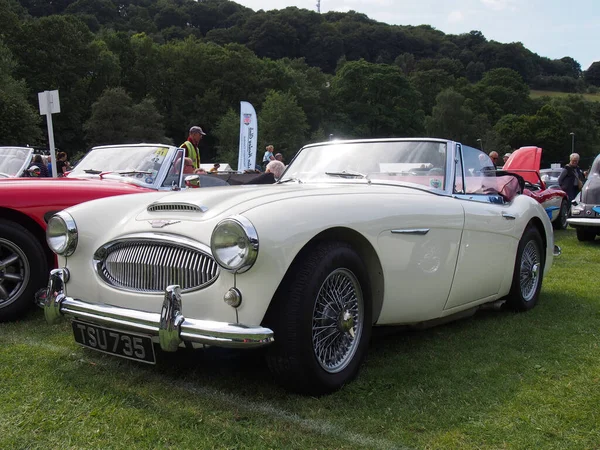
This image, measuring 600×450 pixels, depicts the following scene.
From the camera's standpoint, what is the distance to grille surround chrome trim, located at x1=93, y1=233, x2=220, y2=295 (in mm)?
2648

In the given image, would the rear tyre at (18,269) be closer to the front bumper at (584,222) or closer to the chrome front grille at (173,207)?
the chrome front grille at (173,207)

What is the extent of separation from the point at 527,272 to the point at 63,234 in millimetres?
3681

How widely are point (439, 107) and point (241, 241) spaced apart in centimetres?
7662

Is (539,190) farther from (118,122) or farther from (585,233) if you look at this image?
(118,122)

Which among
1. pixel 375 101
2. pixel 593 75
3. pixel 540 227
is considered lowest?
pixel 540 227

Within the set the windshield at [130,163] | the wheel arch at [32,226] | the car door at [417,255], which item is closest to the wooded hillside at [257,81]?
the windshield at [130,163]

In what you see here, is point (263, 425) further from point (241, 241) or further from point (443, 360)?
point (443, 360)

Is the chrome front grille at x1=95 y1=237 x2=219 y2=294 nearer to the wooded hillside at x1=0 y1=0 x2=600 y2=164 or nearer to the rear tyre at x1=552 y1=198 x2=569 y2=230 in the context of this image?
the rear tyre at x1=552 y1=198 x2=569 y2=230

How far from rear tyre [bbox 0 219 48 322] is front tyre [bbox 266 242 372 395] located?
2.39 meters

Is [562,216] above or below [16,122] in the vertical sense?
below

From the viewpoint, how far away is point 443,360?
3400 millimetres

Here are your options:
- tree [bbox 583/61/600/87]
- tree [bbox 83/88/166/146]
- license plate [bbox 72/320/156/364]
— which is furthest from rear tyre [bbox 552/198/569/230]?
tree [bbox 583/61/600/87]

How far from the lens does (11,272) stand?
419cm

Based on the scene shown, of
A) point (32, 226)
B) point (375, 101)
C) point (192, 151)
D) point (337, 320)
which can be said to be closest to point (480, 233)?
point (337, 320)
